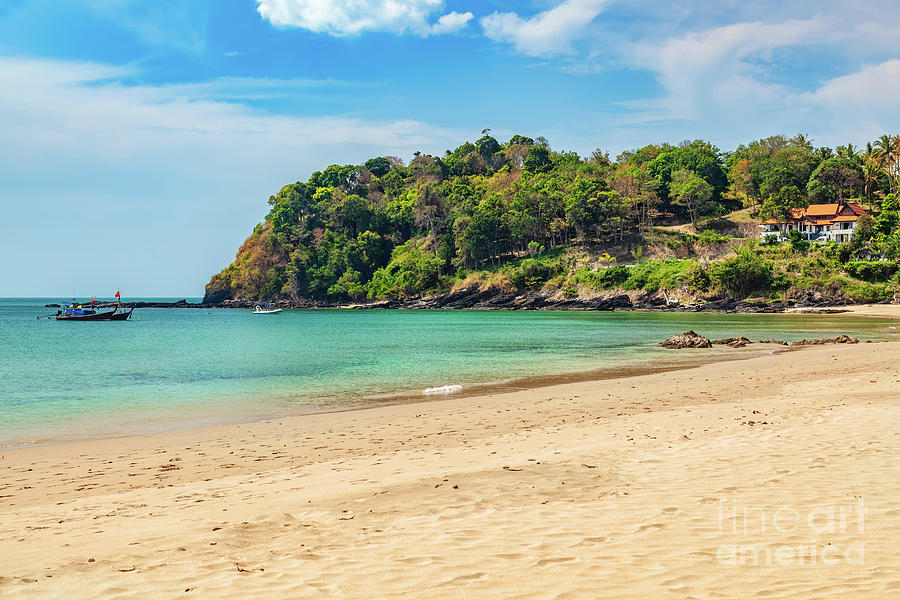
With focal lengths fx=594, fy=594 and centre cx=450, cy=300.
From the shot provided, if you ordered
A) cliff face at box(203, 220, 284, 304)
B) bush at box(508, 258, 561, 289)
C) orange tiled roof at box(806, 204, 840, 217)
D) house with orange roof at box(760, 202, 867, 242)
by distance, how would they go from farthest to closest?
cliff face at box(203, 220, 284, 304) → bush at box(508, 258, 561, 289) → orange tiled roof at box(806, 204, 840, 217) → house with orange roof at box(760, 202, 867, 242)

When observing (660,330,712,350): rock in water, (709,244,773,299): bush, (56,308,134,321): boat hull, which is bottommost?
(660,330,712,350): rock in water

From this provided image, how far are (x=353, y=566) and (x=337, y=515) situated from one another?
1.46m

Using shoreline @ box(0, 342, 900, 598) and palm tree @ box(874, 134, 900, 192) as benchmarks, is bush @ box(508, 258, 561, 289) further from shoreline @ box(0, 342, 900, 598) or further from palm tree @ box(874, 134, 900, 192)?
shoreline @ box(0, 342, 900, 598)

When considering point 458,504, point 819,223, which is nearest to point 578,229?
point 819,223

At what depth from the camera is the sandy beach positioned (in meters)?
4.55

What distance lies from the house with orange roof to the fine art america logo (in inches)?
3891

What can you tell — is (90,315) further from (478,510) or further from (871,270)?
(871,270)

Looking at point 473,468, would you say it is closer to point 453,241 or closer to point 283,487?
point 283,487

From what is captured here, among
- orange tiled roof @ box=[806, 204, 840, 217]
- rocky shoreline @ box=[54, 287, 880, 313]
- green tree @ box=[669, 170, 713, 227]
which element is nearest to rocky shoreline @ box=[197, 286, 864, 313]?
rocky shoreline @ box=[54, 287, 880, 313]

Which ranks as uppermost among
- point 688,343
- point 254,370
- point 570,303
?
point 570,303

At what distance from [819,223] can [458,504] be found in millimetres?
106584

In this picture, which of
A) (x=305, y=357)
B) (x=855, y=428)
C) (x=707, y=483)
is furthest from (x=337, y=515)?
(x=305, y=357)

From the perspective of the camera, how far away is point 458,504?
6.55 meters

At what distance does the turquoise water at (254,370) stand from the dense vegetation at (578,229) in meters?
44.9
